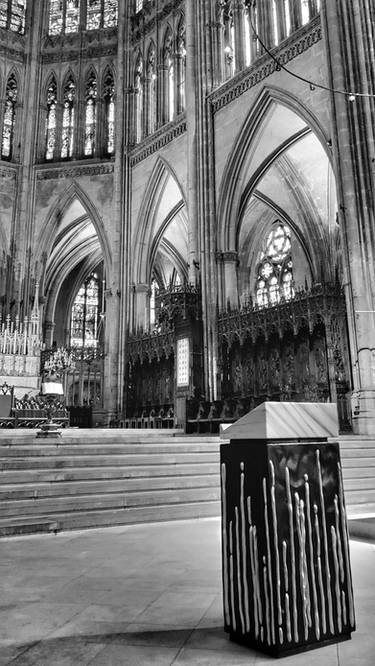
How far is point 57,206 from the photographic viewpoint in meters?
22.4

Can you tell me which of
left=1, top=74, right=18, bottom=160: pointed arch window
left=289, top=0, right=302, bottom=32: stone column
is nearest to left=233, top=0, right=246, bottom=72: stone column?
left=289, top=0, right=302, bottom=32: stone column

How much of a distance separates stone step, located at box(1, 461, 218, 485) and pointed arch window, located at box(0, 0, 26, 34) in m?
24.1

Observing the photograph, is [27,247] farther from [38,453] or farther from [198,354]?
[38,453]

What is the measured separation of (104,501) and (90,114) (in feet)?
70.9

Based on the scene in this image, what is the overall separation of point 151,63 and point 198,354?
1339cm

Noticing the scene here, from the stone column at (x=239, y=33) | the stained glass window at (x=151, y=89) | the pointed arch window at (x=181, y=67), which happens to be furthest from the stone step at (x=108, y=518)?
the stained glass window at (x=151, y=89)

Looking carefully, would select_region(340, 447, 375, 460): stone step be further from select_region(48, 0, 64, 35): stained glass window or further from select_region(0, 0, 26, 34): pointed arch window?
select_region(0, 0, 26, 34): pointed arch window

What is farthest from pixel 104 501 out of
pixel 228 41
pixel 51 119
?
pixel 51 119

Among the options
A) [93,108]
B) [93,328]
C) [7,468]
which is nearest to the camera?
[7,468]

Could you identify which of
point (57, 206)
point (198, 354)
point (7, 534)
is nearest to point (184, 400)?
point (198, 354)

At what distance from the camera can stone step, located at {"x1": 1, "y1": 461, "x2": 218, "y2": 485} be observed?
542 centimetres

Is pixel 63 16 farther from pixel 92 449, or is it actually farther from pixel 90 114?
pixel 92 449

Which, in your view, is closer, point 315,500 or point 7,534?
point 315,500

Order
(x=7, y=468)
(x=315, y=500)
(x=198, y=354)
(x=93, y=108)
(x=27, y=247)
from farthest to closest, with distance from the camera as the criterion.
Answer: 1. (x=93, y=108)
2. (x=27, y=247)
3. (x=198, y=354)
4. (x=7, y=468)
5. (x=315, y=500)
